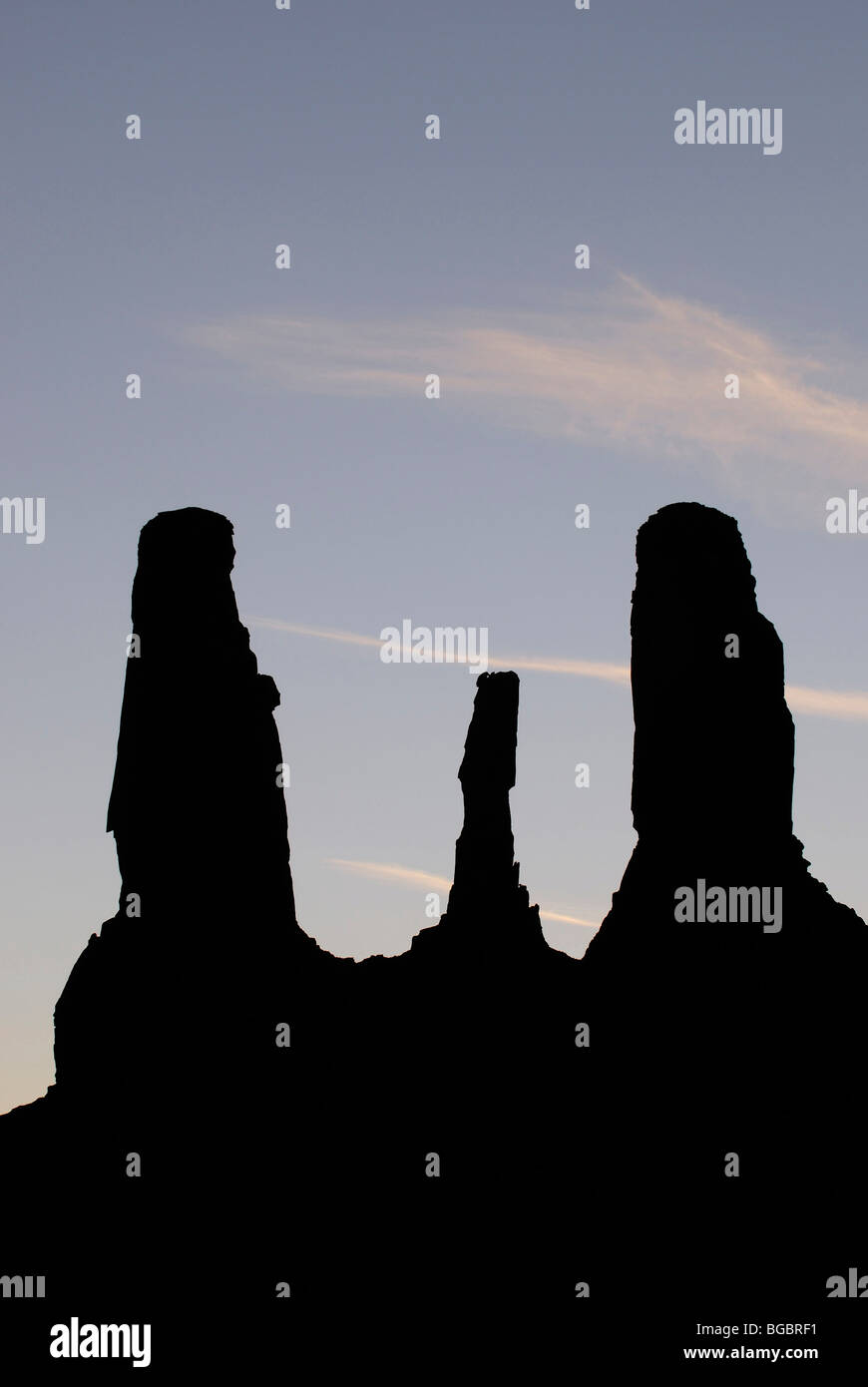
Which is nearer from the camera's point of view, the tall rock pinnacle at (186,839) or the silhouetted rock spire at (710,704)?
the tall rock pinnacle at (186,839)

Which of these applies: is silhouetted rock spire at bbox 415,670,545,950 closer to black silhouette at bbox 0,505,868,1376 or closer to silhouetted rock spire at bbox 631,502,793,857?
black silhouette at bbox 0,505,868,1376

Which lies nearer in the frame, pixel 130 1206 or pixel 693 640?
pixel 130 1206

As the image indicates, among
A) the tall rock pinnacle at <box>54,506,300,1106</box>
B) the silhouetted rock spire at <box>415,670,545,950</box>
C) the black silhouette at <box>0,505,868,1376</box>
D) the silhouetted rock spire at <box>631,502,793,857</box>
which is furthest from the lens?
the silhouetted rock spire at <box>415,670,545,950</box>

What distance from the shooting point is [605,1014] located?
63344mm

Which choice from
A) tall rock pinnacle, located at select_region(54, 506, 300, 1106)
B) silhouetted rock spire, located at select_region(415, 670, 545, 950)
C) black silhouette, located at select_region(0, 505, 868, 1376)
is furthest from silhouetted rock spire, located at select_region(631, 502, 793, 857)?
tall rock pinnacle, located at select_region(54, 506, 300, 1106)

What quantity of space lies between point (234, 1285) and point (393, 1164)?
6852 mm
